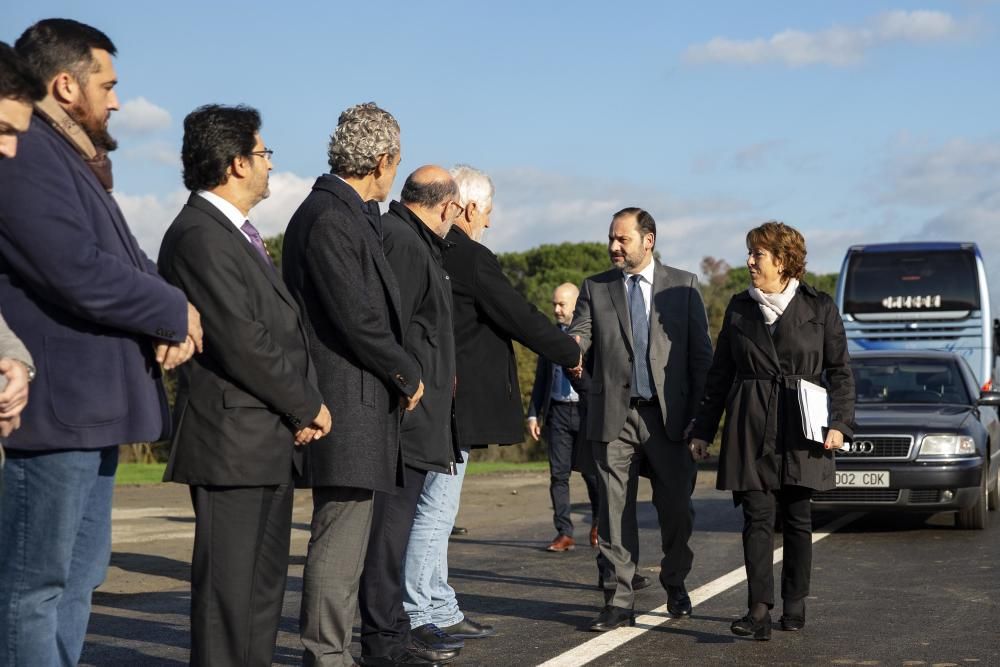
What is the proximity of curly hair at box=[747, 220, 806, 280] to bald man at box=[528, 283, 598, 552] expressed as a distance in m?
4.34

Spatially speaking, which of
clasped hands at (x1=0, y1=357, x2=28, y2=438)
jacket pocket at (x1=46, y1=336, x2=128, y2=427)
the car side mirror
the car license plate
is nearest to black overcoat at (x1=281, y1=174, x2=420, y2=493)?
jacket pocket at (x1=46, y1=336, x2=128, y2=427)

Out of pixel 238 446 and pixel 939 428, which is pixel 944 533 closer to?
pixel 939 428

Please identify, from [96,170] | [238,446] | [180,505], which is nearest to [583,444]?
[238,446]

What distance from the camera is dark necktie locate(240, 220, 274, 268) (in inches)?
199

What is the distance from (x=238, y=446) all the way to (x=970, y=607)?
5.19 metres

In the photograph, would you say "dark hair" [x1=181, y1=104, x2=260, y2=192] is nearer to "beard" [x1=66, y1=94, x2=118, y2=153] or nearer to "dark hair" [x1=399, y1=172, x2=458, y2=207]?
"beard" [x1=66, y1=94, x2=118, y2=153]

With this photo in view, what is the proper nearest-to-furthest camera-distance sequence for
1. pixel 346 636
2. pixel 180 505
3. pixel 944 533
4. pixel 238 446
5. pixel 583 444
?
pixel 238 446
pixel 346 636
pixel 583 444
pixel 944 533
pixel 180 505

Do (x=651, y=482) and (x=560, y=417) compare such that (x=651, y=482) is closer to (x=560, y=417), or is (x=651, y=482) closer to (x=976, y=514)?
(x=560, y=417)

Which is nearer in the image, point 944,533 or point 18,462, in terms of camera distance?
point 18,462

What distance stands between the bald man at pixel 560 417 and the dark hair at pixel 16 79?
8315mm

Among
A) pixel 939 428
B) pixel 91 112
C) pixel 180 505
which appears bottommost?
pixel 180 505

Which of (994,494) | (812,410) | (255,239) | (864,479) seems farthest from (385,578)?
(994,494)

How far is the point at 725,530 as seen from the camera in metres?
13.3

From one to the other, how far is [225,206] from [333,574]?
62.9 inches
